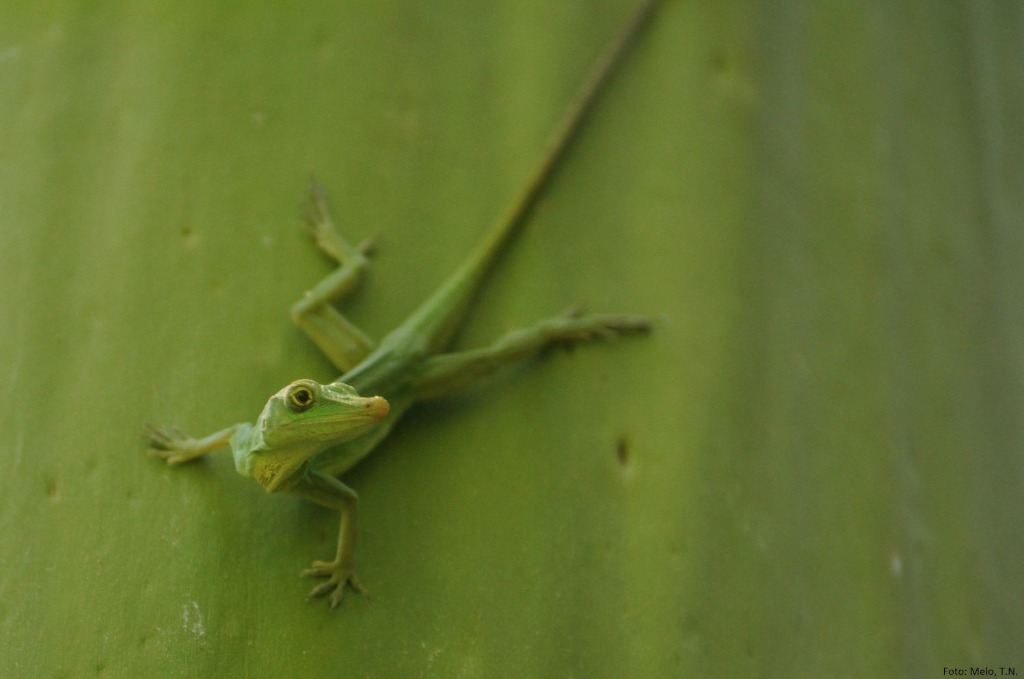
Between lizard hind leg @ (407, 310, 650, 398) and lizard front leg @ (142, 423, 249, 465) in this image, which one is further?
lizard hind leg @ (407, 310, 650, 398)

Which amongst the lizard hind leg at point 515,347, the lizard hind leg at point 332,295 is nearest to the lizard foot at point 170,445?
the lizard hind leg at point 332,295

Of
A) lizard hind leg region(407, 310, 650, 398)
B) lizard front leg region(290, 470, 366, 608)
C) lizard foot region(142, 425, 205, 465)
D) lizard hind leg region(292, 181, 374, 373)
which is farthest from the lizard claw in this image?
lizard hind leg region(407, 310, 650, 398)

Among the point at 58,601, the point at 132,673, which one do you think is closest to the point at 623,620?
the point at 132,673

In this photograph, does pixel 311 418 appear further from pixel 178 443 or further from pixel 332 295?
pixel 332 295

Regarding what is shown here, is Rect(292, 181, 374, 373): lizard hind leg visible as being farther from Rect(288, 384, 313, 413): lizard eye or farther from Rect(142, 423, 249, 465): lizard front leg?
Rect(288, 384, 313, 413): lizard eye

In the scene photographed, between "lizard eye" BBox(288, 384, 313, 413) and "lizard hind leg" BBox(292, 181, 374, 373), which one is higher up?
"lizard eye" BBox(288, 384, 313, 413)

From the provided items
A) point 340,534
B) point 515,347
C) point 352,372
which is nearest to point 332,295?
point 352,372

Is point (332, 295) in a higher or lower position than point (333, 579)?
higher
